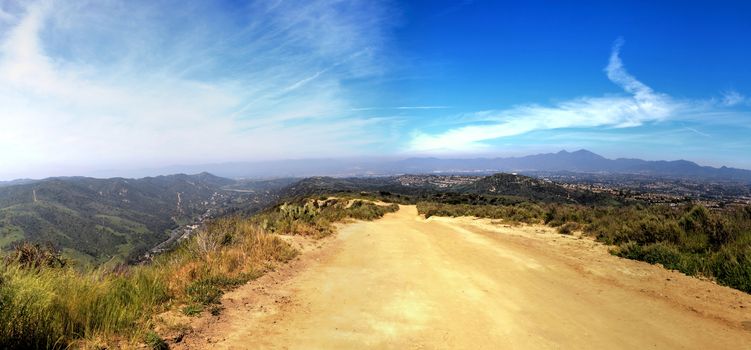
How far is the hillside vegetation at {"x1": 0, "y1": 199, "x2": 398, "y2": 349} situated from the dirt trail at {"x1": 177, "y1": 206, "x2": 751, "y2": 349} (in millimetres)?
571

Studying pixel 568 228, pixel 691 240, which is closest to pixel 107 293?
pixel 691 240

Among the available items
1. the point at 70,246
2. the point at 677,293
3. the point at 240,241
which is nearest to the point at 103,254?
the point at 70,246

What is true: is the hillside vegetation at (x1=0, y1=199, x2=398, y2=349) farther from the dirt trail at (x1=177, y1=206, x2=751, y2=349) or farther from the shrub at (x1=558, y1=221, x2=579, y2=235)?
the shrub at (x1=558, y1=221, x2=579, y2=235)

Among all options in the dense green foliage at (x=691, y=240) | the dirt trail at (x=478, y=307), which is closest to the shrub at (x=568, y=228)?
the dense green foliage at (x=691, y=240)

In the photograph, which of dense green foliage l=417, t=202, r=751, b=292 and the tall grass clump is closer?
the tall grass clump

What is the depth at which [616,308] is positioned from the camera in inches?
258

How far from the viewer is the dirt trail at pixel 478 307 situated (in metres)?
5.13

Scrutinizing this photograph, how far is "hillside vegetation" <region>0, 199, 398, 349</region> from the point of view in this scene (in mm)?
3984

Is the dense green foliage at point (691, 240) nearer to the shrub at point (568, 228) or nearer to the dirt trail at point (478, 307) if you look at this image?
the shrub at point (568, 228)

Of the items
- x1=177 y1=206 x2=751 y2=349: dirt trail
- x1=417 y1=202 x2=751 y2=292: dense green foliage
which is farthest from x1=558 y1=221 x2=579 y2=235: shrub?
x1=177 y1=206 x2=751 y2=349: dirt trail

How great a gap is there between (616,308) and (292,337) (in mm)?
5709

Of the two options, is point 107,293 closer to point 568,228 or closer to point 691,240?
point 691,240

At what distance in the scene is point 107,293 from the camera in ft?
17.2

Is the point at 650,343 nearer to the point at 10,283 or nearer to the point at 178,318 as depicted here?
the point at 178,318
